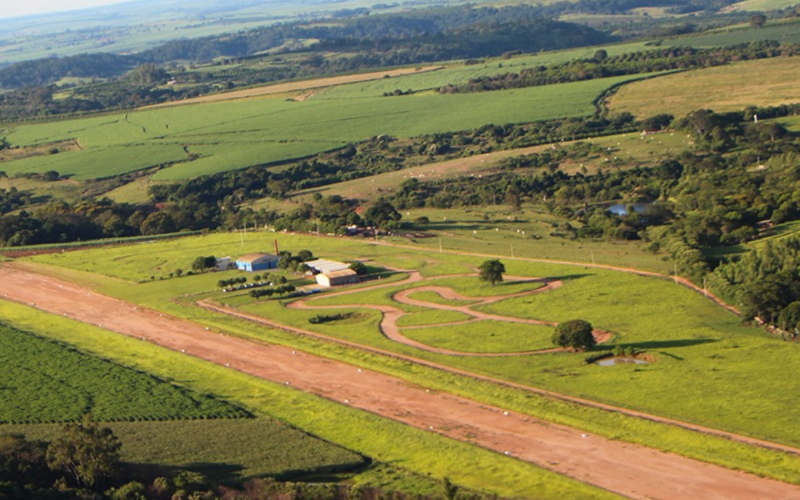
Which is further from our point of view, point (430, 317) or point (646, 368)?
point (430, 317)

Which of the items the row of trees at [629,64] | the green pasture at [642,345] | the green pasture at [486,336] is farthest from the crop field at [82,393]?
the row of trees at [629,64]

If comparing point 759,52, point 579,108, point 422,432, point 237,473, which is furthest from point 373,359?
point 759,52

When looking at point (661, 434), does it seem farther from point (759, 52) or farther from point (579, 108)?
point (759, 52)

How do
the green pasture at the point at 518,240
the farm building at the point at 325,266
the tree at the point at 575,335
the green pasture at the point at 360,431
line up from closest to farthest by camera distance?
the green pasture at the point at 360,431 < the tree at the point at 575,335 < the green pasture at the point at 518,240 < the farm building at the point at 325,266

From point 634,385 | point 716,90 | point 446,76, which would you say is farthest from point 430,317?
point 446,76

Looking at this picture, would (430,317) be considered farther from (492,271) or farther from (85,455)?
(85,455)

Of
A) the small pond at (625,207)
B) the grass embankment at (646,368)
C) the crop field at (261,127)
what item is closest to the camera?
the grass embankment at (646,368)

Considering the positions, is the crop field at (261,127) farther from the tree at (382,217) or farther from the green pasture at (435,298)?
the green pasture at (435,298)
